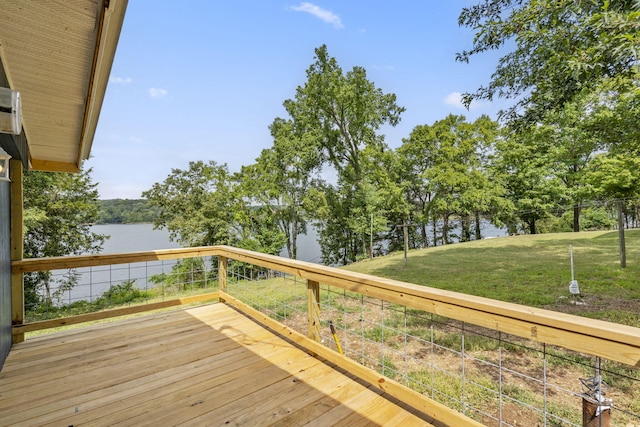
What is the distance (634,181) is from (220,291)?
661 inches

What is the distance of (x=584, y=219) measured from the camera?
18.4 meters

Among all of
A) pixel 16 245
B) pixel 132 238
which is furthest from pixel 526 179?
pixel 132 238

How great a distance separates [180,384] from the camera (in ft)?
6.54

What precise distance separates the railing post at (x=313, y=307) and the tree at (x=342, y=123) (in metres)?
13.9

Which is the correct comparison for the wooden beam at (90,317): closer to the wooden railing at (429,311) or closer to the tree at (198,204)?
the wooden railing at (429,311)

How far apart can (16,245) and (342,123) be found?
15048 mm

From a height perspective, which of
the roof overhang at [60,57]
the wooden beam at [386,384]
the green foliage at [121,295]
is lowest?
the green foliage at [121,295]

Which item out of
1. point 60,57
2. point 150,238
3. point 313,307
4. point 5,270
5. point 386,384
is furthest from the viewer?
point 150,238

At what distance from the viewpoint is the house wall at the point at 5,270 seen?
2324 millimetres

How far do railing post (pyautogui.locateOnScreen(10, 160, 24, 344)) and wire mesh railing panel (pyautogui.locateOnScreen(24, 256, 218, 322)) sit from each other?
361 millimetres

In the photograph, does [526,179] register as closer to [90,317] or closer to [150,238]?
[90,317]

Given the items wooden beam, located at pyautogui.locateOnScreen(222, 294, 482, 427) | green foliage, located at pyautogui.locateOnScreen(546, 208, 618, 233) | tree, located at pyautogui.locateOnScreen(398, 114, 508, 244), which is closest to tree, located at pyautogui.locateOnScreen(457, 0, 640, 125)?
wooden beam, located at pyautogui.locateOnScreen(222, 294, 482, 427)

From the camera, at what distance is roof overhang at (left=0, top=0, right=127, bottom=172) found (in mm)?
1229

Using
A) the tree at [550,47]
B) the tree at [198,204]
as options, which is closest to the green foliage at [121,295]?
the tree at [198,204]
